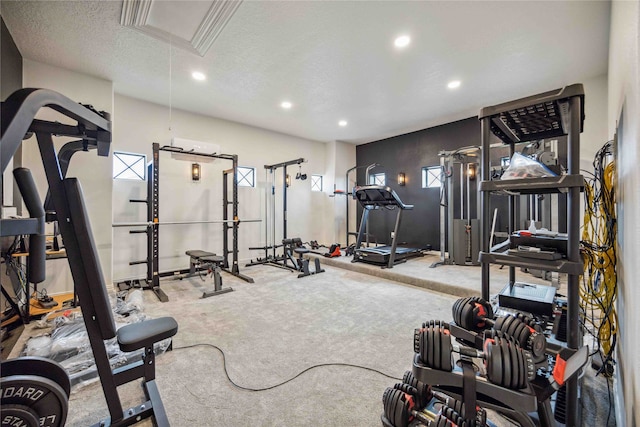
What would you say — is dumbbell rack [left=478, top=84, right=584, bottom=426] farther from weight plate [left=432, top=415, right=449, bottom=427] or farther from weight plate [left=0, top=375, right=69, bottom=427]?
weight plate [left=0, top=375, right=69, bottom=427]

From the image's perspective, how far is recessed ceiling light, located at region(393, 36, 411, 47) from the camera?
3117 mm

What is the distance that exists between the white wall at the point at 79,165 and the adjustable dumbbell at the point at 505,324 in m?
4.42

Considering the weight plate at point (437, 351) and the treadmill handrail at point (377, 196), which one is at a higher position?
the treadmill handrail at point (377, 196)

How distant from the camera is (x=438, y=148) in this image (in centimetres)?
643

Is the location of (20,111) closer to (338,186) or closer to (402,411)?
(402,411)

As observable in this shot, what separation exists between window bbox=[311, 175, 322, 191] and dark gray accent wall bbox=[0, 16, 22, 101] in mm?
5614

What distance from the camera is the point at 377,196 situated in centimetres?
520

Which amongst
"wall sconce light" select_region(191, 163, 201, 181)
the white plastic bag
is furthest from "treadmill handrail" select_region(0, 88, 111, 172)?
"wall sconce light" select_region(191, 163, 201, 181)

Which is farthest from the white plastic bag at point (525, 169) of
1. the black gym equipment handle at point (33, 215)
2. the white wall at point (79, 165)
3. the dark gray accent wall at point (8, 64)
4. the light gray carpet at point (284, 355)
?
the white wall at point (79, 165)

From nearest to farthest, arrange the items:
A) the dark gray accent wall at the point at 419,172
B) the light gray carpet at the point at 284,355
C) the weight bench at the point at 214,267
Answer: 1. the light gray carpet at the point at 284,355
2. the weight bench at the point at 214,267
3. the dark gray accent wall at the point at 419,172

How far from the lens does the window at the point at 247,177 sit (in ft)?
20.2

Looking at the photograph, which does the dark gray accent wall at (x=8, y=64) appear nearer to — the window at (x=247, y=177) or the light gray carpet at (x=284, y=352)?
the light gray carpet at (x=284, y=352)

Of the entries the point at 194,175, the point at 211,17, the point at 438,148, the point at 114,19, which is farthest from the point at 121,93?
the point at 438,148

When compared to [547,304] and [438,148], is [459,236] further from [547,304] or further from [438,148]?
[547,304]
